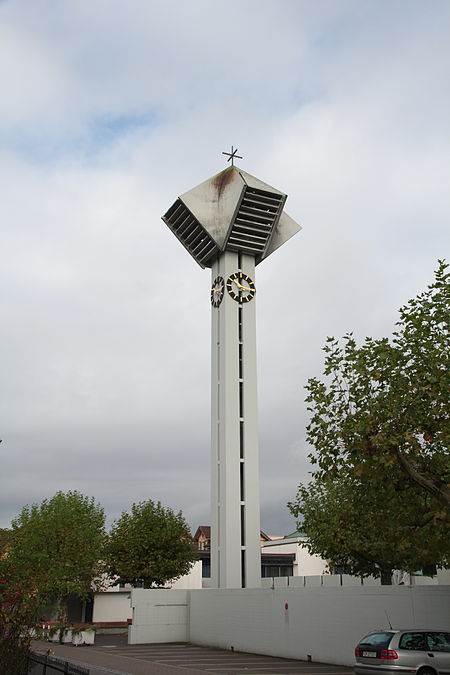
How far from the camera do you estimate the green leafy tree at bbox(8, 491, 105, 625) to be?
48.2 m

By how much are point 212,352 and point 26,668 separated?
28.5m

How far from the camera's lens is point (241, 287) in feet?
146

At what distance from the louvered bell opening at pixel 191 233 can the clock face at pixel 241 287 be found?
2512 mm

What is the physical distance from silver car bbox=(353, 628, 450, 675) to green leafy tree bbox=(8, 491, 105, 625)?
107ft

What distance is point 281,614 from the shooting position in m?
30.3

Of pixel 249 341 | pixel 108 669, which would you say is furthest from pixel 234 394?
pixel 108 669

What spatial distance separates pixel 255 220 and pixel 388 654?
107 feet

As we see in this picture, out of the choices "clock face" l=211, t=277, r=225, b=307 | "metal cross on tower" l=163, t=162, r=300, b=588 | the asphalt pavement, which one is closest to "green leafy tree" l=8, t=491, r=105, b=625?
the asphalt pavement

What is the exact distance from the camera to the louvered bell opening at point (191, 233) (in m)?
46.0

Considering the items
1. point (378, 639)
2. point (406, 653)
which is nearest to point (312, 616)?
point (378, 639)

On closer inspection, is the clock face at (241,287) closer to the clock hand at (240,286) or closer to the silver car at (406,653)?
the clock hand at (240,286)

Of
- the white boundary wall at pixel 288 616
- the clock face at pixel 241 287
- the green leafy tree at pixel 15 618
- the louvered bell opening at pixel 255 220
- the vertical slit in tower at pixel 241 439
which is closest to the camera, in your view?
the green leafy tree at pixel 15 618

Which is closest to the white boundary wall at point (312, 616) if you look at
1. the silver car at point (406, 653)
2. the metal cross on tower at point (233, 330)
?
the metal cross on tower at point (233, 330)

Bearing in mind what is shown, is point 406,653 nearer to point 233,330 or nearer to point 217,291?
point 233,330
